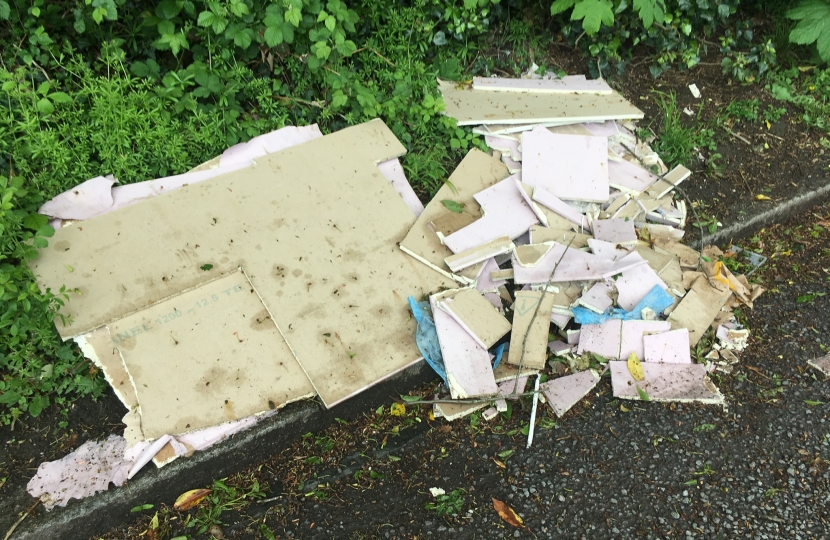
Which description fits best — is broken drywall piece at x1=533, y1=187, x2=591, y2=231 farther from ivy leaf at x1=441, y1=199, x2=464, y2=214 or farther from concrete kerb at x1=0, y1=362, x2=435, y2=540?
concrete kerb at x1=0, y1=362, x2=435, y2=540

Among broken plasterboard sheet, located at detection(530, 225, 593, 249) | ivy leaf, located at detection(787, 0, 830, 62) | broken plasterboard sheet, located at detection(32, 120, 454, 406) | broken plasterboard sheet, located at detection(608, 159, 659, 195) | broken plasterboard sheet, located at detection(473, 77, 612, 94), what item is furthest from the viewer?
ivy leaf, located at detection(787, 0, 830, 62)

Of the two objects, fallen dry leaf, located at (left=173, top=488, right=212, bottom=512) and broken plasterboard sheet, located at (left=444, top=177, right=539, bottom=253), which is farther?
broken plasterboard sheet, located at (left=444, top=177, right=539, bottom=253)

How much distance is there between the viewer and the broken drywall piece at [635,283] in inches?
121

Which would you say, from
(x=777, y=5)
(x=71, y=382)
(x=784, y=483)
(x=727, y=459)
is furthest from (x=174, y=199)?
(x=777, y=5)

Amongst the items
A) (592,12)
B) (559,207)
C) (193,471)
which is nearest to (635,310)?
(559,207)

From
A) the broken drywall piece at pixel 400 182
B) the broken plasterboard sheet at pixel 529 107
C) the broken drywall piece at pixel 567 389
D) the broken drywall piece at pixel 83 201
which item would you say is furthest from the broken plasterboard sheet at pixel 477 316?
the broken drywall piece at pixel 83 201

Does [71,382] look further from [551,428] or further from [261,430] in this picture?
[551,428]

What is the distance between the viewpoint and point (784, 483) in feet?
8.61

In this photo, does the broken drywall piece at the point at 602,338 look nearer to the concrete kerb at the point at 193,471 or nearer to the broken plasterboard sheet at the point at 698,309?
the broken plasterboard sheet at the point at 698,309

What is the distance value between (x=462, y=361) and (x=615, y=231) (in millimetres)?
1261

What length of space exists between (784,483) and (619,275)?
1.22 m

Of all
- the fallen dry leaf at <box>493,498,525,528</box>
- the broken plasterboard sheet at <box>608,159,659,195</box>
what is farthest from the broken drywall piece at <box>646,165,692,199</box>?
the fallen dry leaf at <box>493,498,525,528</box>

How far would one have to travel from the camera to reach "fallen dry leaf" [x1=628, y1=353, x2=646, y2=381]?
2.92 m

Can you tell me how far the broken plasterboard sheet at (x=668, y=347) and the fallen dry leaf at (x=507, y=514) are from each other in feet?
3.61
